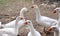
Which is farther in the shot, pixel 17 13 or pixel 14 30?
pixel 17 13

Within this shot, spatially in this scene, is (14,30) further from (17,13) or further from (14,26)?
(17,13)

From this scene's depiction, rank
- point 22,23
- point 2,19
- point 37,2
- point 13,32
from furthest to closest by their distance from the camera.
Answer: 1. point 37,2
2. point 2,19
3. point 22,23
4. point 13,32

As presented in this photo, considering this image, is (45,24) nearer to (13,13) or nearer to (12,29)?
(12,29)

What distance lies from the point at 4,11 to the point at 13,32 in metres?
2.34

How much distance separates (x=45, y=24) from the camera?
573cm

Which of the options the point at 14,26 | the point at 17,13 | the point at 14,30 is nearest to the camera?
the point at 14,30

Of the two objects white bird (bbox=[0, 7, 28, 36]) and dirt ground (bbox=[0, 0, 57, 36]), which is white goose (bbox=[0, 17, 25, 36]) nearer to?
white bird (bbox=[0, 7, 28, 36])

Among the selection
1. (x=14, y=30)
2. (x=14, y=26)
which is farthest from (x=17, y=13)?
(x=14, y=30)

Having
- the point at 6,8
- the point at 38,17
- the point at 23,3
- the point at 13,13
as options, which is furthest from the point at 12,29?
the point at 23,3

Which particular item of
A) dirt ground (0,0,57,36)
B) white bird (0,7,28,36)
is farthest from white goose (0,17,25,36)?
dirt ground (0,0,57,36)

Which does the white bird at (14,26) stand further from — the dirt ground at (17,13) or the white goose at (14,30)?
the dirt ground at (17,13)

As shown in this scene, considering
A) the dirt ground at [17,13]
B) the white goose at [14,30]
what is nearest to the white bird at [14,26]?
the white goose at [14,30]

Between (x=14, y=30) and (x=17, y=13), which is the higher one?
(x=17, y=13)

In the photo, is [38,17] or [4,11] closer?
[38,17]
